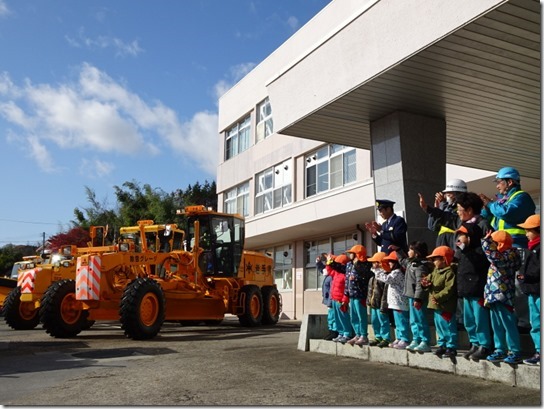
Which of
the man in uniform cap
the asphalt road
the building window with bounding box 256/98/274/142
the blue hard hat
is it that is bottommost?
the asphalt road

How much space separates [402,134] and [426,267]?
3.30m

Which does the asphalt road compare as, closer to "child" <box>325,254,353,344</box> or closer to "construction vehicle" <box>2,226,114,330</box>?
"child" <box>325,254,353,344</box>

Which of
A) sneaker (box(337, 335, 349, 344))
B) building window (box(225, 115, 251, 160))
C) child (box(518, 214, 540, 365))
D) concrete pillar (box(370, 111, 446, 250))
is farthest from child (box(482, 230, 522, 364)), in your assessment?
building window (box(225, 115, 251, 160))

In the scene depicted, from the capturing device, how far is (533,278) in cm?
565

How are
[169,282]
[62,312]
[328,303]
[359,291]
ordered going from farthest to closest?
[169,282], [62,312], [328,303], [359,291]

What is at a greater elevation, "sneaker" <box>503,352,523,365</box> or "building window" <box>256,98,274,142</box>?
"building window" <box>256,98,274,142</box>

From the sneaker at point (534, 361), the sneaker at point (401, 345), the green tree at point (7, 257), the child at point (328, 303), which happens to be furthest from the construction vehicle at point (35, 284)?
the green tree at point (7, 257)

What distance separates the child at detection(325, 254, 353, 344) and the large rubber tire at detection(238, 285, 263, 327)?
761cm

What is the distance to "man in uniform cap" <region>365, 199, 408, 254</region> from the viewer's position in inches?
333

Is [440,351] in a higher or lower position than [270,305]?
lower

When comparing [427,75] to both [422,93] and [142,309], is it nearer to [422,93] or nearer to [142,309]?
[422,93]

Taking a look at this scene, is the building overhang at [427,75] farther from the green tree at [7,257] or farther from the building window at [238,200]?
the green tree at [7,257]

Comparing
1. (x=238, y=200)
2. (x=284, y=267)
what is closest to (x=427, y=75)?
(x=284, y=267)

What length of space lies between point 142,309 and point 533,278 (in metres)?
8.47
